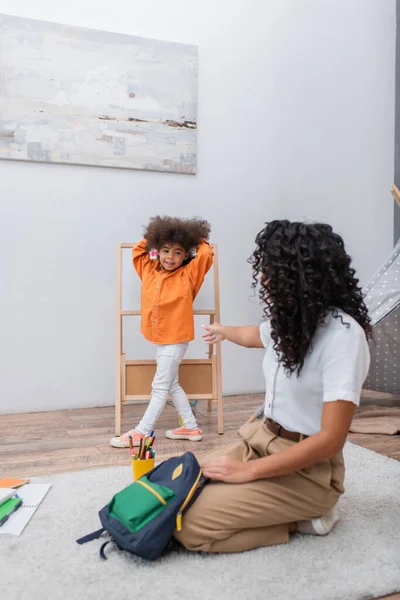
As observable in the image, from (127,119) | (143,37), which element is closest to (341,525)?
(127,119)

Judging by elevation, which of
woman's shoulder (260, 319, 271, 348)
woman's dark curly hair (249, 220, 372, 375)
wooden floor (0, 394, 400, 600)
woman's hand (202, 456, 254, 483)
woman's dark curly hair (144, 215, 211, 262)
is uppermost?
woman's dark curly hair (144, 215, 211, 262)

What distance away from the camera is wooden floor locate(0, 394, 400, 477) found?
1.97m

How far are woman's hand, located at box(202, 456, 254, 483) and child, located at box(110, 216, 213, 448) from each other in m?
1.01

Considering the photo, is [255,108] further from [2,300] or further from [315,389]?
[315,389]

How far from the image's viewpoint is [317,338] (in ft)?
4.17

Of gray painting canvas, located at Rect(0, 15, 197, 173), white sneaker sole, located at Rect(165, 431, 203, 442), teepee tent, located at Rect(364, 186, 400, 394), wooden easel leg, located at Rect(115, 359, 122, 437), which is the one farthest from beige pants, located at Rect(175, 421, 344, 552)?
gray painting canvas, located at Rect(0, 15, 197, 173)

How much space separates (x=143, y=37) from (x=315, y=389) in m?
2.33

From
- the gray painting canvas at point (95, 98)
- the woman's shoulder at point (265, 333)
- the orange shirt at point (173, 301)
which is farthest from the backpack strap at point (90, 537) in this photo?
the gray painting canvas at point (95, 98)

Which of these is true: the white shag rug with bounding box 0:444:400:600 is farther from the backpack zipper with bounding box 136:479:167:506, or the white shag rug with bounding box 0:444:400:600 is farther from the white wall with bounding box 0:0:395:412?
the white wall with bounding box 0:0:395:412

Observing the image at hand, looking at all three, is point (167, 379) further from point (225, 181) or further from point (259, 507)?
point (225, 181)

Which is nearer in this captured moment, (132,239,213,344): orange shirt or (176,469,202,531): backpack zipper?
(176,469,202,531): backpack zipper

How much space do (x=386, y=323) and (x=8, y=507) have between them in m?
1.76

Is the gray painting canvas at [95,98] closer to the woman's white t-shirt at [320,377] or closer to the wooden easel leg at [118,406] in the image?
the wooden easel leg at [118,406]

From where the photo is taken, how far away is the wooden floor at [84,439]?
1966 mm
